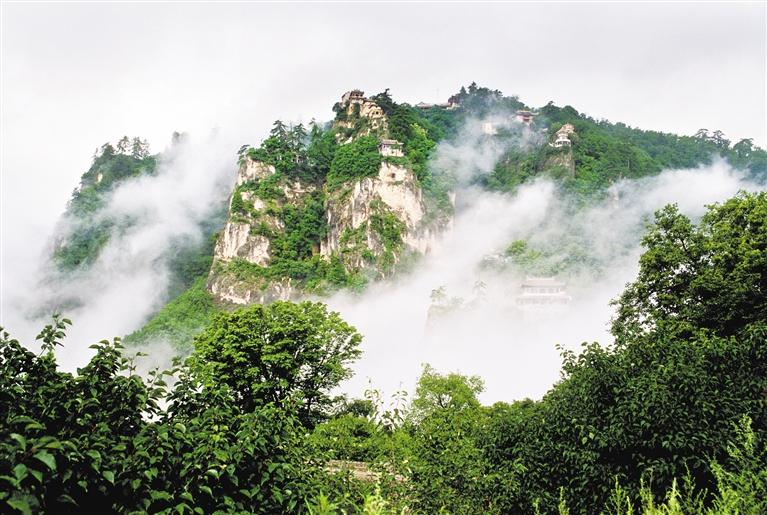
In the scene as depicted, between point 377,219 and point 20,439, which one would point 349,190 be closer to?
point 377,219

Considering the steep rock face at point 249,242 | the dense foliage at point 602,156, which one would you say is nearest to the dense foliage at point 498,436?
the steep rock face at point 249,242

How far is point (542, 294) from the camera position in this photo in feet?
278

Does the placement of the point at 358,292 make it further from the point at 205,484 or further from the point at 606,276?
the point at 205,484

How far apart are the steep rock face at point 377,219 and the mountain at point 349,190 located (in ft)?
0.54

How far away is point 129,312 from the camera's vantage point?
101 meters

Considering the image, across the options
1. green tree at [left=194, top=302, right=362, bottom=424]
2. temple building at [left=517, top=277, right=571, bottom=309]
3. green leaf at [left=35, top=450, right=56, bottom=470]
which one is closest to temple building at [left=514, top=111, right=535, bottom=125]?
temple building at [left=517, top=277, right=571, bottom=309]

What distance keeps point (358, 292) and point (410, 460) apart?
249 ft

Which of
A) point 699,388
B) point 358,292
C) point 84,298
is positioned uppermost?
point 84,298

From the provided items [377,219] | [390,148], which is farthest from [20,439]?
[390,148]

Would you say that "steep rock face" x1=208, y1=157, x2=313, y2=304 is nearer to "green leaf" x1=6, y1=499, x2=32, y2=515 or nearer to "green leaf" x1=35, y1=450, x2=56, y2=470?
"green leaf" x1=35, y1=450, x2=56, y2=470

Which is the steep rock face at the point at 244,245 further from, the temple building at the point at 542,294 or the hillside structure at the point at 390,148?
the temple building at the point at 542,294

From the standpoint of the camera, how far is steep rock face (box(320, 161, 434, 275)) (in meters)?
90.4

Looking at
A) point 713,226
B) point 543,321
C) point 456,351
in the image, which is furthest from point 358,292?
point 713,226

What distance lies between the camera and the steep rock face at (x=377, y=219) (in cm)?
9038
